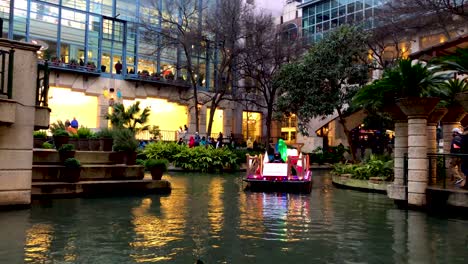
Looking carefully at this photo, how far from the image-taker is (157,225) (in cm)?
929

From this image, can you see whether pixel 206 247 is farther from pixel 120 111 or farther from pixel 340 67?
pixel 340 67

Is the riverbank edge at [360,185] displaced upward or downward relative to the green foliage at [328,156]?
downward

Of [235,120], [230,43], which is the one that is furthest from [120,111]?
[235,120]

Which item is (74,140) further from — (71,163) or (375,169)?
(375,169)

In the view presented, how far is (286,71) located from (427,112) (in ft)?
61.6

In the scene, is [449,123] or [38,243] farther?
[449,123]

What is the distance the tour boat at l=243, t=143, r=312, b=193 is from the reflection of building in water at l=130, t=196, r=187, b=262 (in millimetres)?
4208

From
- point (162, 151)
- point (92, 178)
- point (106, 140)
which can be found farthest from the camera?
point (162, 151)

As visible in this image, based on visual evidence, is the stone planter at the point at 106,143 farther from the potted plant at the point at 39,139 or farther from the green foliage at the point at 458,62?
the green foliage at the point at 458,62

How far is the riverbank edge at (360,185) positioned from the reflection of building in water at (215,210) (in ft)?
18.1

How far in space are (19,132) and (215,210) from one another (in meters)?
4.96

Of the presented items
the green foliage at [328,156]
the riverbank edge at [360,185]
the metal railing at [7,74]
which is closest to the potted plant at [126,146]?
the metal railing at [7,74]

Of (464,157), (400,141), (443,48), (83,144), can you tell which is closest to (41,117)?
(83,144)

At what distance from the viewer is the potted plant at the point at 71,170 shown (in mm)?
12966
